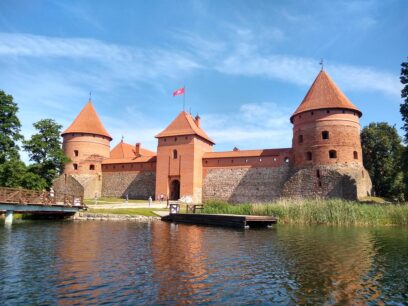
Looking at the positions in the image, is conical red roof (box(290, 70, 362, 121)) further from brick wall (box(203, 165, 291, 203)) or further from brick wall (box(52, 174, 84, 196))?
brick wall (box(52, 174, 84, 196))

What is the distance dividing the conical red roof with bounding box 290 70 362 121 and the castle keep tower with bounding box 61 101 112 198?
19036mm

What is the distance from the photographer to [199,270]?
293 inches

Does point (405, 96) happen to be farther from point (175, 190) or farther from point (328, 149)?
point (175, 190)

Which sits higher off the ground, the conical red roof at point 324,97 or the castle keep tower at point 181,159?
the conical red roof at point 324,97

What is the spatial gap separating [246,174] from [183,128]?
7.33 meters

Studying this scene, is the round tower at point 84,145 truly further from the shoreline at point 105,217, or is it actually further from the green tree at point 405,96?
the green tree at point 405,96

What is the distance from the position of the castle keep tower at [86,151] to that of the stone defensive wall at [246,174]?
11038mm

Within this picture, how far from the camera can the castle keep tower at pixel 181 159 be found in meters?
31.1

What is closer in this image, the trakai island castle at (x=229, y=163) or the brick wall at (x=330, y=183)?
the brick wall at (x=330, y=183)

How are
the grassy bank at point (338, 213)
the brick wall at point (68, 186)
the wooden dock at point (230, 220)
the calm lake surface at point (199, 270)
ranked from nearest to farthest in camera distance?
the calm lake surface at point (199, 270) < the wooden dock at point (230, 220) < the grassy bank at point (338, 213) < the brick wall at point (68, 186)

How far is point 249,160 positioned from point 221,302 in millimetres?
25118

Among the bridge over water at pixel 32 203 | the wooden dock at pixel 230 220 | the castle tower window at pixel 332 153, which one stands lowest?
the wooden dock at pixel 230 220

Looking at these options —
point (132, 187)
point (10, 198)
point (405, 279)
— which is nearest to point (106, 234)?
point (10, 198)

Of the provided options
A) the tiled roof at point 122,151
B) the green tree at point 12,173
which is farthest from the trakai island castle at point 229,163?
the green tree at point 12,173
